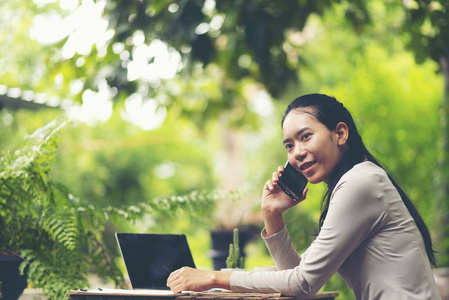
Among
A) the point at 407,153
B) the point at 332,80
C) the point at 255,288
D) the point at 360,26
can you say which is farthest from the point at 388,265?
the point at 332,80

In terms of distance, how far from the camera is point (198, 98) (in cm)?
778

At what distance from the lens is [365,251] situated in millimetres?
1834

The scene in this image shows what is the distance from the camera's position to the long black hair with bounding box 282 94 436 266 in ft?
6.42

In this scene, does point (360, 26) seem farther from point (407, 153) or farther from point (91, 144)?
point (91, 144)

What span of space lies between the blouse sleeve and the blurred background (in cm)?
55

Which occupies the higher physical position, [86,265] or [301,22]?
[301,22]

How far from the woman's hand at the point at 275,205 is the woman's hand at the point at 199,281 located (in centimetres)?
36

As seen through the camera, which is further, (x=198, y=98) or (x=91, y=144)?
(x=91, y=144)

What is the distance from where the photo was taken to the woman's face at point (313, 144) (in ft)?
6.36

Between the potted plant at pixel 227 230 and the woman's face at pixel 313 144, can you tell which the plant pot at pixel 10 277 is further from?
the potted plant at pixel 227 230

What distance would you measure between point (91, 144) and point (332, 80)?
7670 mm

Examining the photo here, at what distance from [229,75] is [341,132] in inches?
159

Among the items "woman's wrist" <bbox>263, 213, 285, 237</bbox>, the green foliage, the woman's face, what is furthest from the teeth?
the green foliage

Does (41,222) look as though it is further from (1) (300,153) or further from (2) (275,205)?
(1) (300,153)
